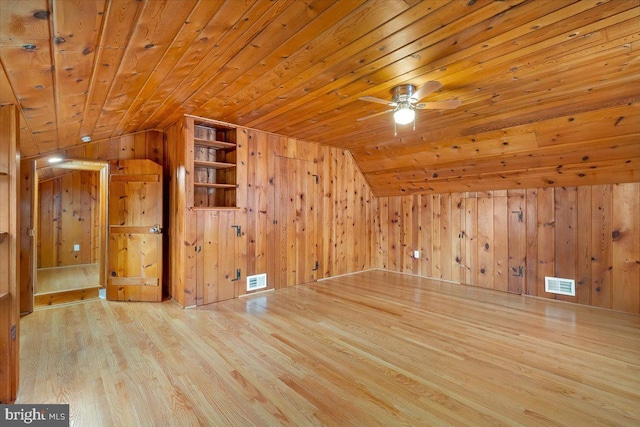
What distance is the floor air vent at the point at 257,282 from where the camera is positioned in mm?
4047

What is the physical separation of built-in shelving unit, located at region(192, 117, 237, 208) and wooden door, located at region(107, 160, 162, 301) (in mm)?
622

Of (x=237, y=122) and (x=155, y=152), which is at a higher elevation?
(x=237, y=122)

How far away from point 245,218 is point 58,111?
2.22m

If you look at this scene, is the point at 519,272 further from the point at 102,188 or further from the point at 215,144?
the point at 102,188

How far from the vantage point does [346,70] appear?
2.26 metres

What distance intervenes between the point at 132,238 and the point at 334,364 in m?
3.05

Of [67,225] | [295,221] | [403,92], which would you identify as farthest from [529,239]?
[67,225]

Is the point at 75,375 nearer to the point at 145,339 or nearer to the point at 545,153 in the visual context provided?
the point at 145,339

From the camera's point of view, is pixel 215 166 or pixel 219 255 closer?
pixel 219 255

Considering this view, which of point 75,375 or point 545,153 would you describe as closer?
point 75,375

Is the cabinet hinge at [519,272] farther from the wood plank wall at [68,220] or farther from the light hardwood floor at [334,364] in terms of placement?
the wood plank wall at [68,220]

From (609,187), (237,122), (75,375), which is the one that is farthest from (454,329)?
(237,122)

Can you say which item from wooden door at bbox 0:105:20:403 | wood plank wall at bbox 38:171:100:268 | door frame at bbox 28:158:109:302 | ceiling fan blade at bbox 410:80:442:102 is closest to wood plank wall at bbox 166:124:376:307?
door frame at bbox 28:158:109:302

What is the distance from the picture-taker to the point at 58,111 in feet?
7.27
